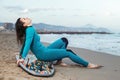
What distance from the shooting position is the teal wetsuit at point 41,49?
6.64 meters

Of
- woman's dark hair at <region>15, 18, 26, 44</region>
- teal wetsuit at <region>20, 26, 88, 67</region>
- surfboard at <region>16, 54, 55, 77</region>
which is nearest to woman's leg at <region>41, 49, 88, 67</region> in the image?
teal wetsuit at <region>20, 26, 88, 67</region>

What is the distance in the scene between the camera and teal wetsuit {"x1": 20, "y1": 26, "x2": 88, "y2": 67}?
6.64 m

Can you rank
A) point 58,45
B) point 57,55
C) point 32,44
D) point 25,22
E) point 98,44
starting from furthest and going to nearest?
1. point 98,44
2. point 58,45
3. point 57,55
4. point 32,44
5. point 25,22

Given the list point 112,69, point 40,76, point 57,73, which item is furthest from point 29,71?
point 112,69

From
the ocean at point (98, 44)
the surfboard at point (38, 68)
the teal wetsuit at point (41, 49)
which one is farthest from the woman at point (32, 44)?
the ocean at point (98, 44)

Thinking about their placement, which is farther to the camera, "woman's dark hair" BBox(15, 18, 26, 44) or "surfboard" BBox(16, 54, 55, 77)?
"woman's dark hair" BBox(15, 18, 26, 44)

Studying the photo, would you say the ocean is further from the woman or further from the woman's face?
the woman's face

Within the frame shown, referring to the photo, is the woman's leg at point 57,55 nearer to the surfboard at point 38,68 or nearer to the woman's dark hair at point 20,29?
the surfboard at point 38,68

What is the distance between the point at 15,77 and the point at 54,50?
1559mm

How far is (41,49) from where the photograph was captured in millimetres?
6961

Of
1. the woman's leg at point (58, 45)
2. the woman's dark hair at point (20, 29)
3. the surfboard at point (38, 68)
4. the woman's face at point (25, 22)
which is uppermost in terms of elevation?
the woman's face at point (25, 22)

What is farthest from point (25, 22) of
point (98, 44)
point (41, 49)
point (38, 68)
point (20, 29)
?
point (98, 44)

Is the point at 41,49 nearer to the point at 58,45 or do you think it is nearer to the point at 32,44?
the point at 32,44

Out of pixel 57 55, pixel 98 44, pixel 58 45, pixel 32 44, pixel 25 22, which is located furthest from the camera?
pixel 98 44
